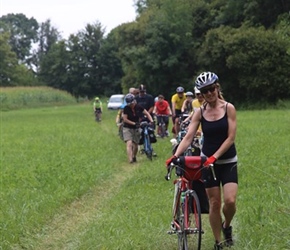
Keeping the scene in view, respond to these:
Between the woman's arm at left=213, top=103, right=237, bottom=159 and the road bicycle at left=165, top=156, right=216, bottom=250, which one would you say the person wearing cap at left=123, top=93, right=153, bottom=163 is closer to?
the road bicycle at left=165, top=156, right=216, bottom=250

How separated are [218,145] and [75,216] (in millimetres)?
3712

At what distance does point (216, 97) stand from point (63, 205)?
14.6 ft

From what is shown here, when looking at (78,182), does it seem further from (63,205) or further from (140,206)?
(140,206)

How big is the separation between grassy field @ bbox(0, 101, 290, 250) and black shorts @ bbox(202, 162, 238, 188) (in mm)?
712

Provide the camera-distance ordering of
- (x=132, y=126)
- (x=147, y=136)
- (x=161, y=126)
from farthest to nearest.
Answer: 1. (x=161, y=126)
2. (x=147, y=136)
3. (x=132, y=126)

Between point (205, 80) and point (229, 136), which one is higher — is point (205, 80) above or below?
above

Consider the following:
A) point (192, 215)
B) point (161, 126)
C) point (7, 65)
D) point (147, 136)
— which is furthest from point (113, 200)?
point (7, 65)

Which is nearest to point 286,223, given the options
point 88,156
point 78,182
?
point 78,182

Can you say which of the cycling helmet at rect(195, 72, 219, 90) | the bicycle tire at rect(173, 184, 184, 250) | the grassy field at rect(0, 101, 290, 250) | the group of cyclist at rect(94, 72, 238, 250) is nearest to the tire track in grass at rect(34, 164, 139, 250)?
the grassy field at rect(0, 101, 290, 250)

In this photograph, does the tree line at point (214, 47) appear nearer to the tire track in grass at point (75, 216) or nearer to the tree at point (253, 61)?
the tree at point (253, 61)

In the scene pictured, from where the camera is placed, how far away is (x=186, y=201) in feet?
20.3

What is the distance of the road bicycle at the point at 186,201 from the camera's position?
6074 mm

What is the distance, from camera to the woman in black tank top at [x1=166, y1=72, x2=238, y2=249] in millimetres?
6172

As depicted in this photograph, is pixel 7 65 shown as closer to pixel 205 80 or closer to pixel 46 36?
pixel 46 36
